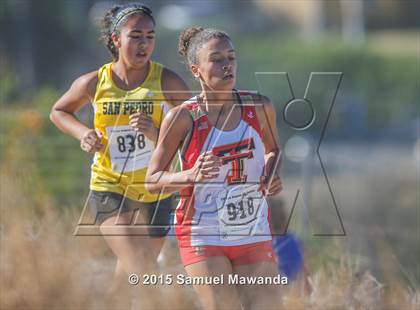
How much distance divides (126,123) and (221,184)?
1148mm

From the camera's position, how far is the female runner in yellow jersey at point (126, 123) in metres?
6.08

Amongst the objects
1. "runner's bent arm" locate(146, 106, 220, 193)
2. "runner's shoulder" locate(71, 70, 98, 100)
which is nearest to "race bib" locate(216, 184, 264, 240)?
"runner's bent arm" locate(146, 106, 220, 193)

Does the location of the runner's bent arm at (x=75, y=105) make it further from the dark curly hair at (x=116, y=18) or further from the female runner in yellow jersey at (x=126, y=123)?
the dark curly hair at (x=116, y=18)

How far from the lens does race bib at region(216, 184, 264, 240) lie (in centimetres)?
529

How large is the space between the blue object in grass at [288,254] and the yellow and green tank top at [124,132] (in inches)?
58.5

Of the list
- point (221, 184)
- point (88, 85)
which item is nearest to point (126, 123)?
point (88, 85)

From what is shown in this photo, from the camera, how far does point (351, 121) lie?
29.2 metres

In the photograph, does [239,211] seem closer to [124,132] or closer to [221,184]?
[221,184]

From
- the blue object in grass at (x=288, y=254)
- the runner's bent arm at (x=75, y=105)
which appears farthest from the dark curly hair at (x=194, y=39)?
the blue object in grass at (x=288, y=254)

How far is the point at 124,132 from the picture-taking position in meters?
6.27

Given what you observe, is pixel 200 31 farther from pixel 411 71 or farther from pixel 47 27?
pixel 411 71

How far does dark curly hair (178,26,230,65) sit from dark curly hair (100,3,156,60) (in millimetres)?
546

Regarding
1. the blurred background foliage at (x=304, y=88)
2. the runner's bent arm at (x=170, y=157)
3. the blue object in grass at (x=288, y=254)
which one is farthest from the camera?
the blurred background foliage at (x=304, y=88)

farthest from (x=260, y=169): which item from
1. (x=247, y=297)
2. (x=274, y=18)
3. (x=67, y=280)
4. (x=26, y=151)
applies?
(x=274, y=18)
